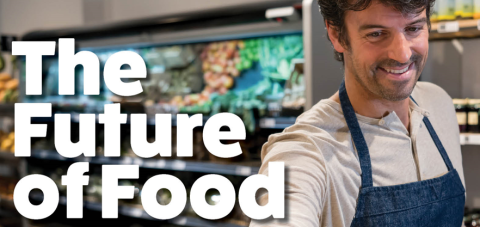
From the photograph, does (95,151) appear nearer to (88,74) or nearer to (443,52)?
(88,74)

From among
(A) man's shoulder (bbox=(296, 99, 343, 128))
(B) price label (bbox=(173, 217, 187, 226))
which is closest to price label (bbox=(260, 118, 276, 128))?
(B) price label (bbox=(173, 217, 187, 226))

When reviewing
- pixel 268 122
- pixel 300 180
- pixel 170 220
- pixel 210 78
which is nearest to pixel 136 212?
pixel 170 220

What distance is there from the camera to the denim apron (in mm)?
1000

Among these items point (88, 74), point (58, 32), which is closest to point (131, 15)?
point (58, 32)

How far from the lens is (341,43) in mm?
1086

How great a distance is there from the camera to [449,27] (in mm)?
1894

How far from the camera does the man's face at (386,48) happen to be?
0.95 meters

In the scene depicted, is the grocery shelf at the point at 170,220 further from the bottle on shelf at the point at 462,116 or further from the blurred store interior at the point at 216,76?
the bottle on shelf at the point at 462,116

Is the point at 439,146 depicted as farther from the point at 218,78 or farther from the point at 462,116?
the point at 218,78

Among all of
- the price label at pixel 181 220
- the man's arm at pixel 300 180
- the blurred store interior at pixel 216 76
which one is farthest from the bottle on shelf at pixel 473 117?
the price label at pixel 181 220

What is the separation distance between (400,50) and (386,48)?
0.03 metres

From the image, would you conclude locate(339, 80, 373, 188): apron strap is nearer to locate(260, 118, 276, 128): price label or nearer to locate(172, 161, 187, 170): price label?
locate(260, 118, 276, 128): price label

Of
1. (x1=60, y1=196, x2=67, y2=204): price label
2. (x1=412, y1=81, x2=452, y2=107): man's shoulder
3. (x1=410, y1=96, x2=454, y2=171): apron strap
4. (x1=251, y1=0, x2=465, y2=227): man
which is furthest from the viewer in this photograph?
(x1=60, y1=196, x2=67, y2=204): price label

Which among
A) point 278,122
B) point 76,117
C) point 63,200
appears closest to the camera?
point 278,122
